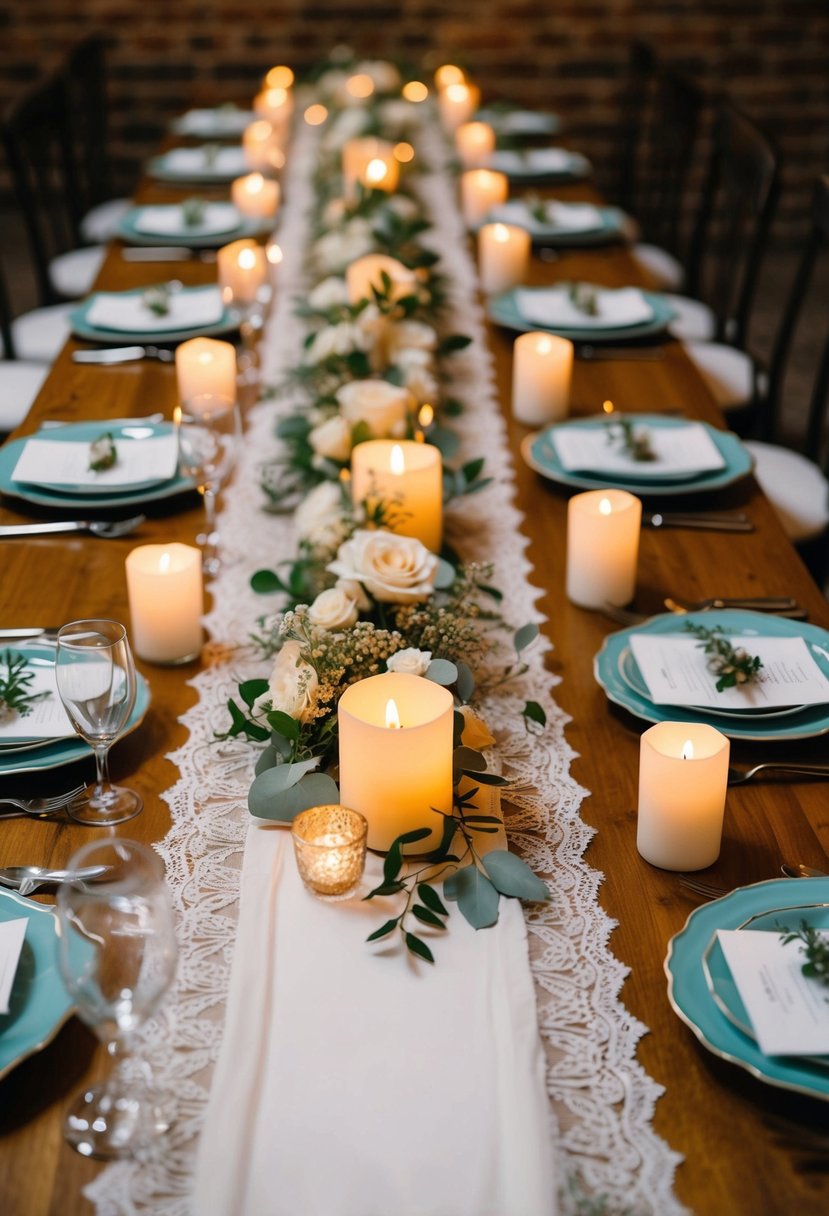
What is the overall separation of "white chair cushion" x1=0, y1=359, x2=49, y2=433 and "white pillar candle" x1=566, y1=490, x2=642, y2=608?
150 cm

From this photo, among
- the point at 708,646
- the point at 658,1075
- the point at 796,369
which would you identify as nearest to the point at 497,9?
the point at 796,369

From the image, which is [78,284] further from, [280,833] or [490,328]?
[280,833]

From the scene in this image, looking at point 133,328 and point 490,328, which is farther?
point 490,328

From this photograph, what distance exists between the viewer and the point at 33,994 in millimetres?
1010

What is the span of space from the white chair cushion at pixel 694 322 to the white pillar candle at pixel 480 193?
1.76ft

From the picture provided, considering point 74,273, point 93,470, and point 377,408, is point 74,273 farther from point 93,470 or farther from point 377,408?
point 377,408

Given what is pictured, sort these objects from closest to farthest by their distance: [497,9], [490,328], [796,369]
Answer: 1. [490,328]
2. [796,369]
3. [497,9]

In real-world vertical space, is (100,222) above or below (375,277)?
below

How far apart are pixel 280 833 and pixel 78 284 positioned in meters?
2.85

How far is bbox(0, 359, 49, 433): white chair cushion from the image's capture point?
9.13ft

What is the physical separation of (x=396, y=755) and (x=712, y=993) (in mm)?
313

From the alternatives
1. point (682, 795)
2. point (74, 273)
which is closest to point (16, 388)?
point (74, 273)

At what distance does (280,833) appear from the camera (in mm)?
1212

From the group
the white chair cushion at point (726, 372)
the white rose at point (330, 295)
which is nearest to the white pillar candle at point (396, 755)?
the white rose at point (330, 295)
